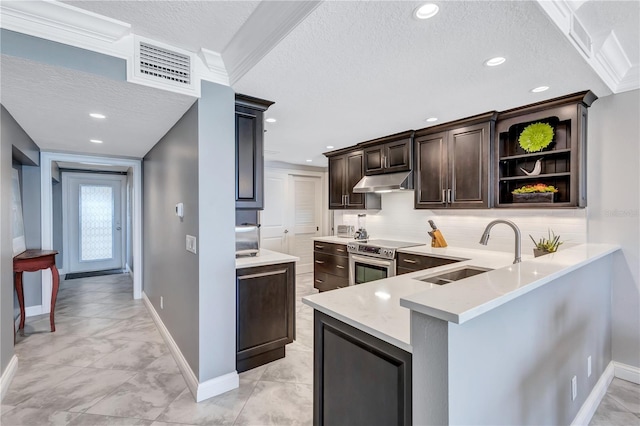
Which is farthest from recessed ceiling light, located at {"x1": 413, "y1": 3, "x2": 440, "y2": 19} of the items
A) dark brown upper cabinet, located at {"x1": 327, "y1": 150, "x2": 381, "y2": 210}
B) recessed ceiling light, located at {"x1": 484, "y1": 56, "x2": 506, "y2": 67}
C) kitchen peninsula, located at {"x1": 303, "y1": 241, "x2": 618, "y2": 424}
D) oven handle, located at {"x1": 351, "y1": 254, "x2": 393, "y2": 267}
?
dark brown upper cabinet, located at {"x1": 327, "y1": 150, "x2": 381, "y2": 210}

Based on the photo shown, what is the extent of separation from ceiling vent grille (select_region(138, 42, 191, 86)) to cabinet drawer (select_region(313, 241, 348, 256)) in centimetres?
313

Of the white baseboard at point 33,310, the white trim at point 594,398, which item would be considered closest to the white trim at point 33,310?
the white baseboard at point 33,310

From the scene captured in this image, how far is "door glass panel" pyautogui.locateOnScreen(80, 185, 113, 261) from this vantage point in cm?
633

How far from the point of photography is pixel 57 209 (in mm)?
6020

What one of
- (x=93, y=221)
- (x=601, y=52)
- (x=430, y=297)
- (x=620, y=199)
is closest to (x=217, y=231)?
(x=430, y=297)

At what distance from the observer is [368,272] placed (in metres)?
4.02

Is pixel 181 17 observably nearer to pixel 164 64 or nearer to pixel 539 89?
pixel 164 64

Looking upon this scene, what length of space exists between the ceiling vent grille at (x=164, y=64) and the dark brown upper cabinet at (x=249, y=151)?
47 cm

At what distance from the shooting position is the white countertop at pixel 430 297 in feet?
3.05

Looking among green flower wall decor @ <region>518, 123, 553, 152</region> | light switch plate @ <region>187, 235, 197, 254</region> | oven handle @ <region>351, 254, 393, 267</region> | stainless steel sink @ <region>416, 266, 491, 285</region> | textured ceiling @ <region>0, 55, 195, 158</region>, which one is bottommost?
oven handle @ <region>351, 254, 393, 267</region>

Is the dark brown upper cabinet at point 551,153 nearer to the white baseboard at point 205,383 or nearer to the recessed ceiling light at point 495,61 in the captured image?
the recessed ceiling light at point 495,61

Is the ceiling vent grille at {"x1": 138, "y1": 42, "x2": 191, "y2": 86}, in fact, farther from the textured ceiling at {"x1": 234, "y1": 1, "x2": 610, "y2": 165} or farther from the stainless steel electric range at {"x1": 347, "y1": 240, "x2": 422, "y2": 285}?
the stainless steel electric range at {"x1": 347, "y1": 240, "x2": 422, "y2": 285}

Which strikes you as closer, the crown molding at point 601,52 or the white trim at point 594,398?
the crown molding at point 601,52

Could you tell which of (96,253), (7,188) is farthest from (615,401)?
(96,253)
